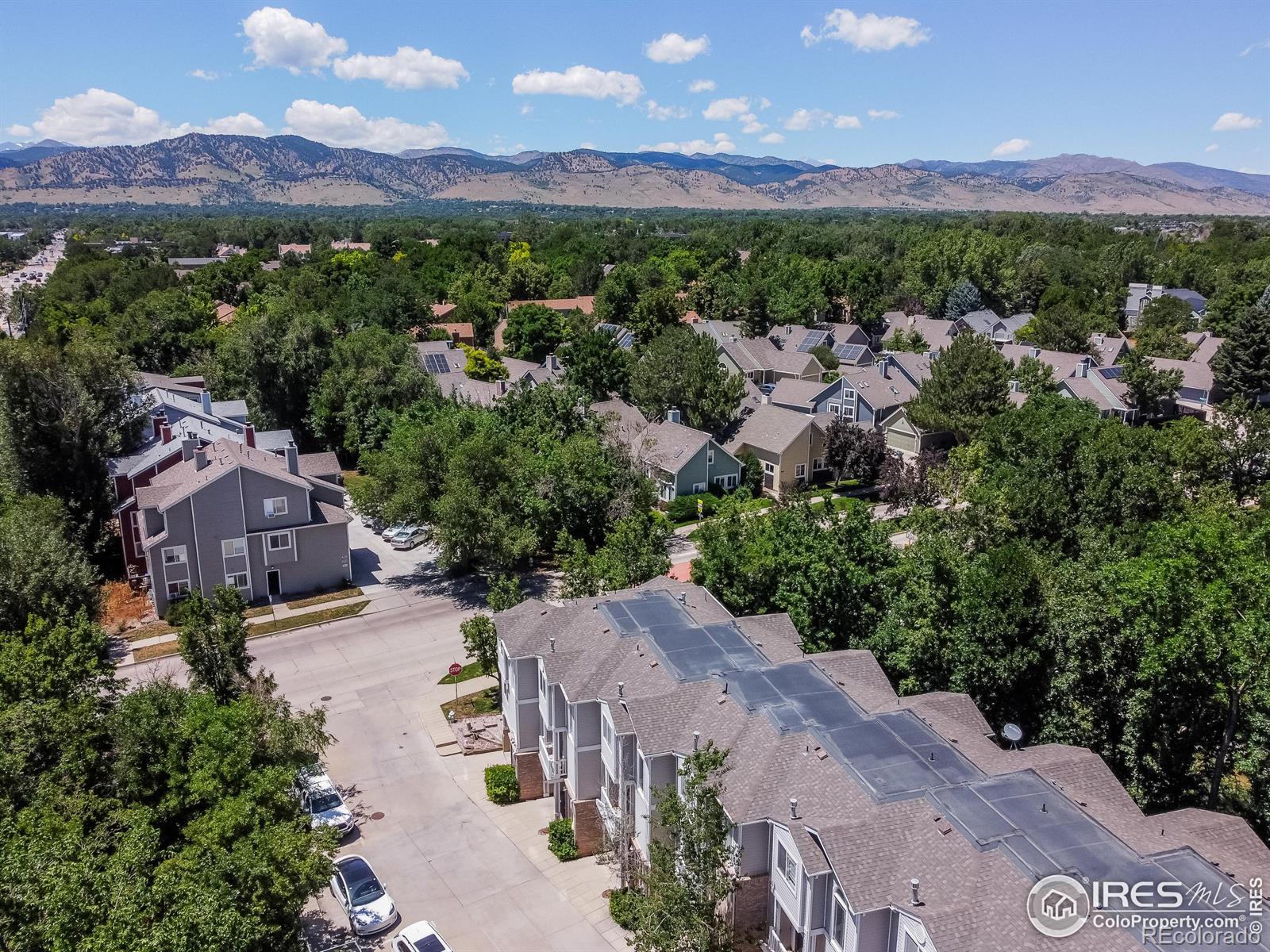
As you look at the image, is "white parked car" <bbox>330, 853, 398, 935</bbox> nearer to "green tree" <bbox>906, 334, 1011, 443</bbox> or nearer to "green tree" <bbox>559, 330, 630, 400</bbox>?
"green tree" <bbox>559, 330, 630, 400</bbox>

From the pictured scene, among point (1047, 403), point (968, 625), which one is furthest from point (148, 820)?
point (1047, 403)

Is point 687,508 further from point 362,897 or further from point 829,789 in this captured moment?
point 829,789

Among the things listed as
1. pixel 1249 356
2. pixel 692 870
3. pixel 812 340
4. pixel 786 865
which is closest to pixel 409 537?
pixel 692 870

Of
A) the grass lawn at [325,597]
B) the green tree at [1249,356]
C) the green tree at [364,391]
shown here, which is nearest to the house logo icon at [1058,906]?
the grass lawn at [325,597]

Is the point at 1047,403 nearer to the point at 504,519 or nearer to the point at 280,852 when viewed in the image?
the point at 504,519

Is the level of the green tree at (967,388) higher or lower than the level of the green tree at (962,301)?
lower

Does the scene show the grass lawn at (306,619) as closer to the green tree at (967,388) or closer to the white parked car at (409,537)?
Result: the white parked car at (409,537)
